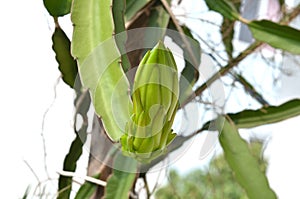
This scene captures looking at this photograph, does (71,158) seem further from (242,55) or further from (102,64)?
(102,64)

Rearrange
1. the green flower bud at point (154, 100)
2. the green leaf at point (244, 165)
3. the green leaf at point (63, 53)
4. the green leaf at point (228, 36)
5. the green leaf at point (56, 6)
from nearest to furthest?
the green flower bud at point (154, 100), the green leaf at point (56, 6), the green leaf at point (63, 53), the green leaf at point (244, 165), the green leaf at point (228, 36)

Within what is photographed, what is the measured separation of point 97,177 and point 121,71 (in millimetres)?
472

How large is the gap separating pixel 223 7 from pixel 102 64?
18.4 inches

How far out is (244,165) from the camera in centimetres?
77

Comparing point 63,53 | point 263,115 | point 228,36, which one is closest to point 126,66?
point 63,53

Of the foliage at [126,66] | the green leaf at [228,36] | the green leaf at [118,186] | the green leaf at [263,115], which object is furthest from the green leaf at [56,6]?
the green leaf at [228,36]

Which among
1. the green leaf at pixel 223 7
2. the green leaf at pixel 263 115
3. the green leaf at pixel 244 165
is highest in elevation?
the green leaf at pixel 223 7

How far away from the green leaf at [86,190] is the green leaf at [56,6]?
0.96 feet

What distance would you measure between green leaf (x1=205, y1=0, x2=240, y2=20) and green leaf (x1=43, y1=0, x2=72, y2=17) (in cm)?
27

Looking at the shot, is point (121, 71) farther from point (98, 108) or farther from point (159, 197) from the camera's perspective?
point (159, 197)

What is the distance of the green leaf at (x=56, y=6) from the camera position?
0.53 m

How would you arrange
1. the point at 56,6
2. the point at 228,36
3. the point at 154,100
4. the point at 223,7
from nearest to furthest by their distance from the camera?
the point at 154,100 → the point at 56,6 → the point at 223,7 → the point at 228,36

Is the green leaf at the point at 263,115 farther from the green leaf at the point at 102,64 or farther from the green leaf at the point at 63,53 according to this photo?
the green leaf at the point at 102,64

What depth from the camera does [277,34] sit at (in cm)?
74
